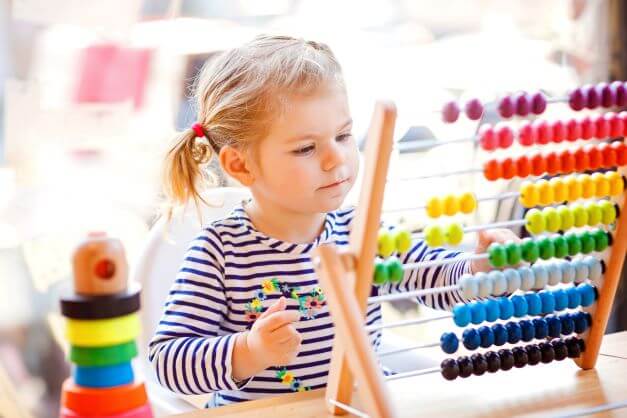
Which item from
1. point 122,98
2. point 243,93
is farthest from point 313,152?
point 122,98

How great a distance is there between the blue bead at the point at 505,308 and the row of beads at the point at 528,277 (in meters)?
0.01

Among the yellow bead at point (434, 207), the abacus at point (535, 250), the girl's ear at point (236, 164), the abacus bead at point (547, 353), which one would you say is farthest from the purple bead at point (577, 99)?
the girl's ear at point (236, 164)

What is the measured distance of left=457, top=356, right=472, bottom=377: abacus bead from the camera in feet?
3.67

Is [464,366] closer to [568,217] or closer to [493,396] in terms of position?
[493,396]

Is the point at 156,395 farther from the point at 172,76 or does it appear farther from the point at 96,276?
the point at 172,76

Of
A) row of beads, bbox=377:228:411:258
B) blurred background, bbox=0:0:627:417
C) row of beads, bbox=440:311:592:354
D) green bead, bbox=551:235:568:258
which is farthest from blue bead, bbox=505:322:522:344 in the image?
blurred background, bbox=0:0:627:417

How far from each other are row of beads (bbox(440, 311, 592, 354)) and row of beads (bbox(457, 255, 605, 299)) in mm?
46

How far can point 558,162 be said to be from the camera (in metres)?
1.14

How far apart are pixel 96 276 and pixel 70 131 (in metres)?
1.37

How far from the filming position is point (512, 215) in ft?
7.75

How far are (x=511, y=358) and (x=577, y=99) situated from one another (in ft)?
1.09

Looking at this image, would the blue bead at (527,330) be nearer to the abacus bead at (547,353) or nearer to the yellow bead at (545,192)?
the abacus bead at (547,353)

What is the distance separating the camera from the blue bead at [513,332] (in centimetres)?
117

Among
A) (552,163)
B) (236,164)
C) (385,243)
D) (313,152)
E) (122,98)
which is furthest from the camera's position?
(122,98)
